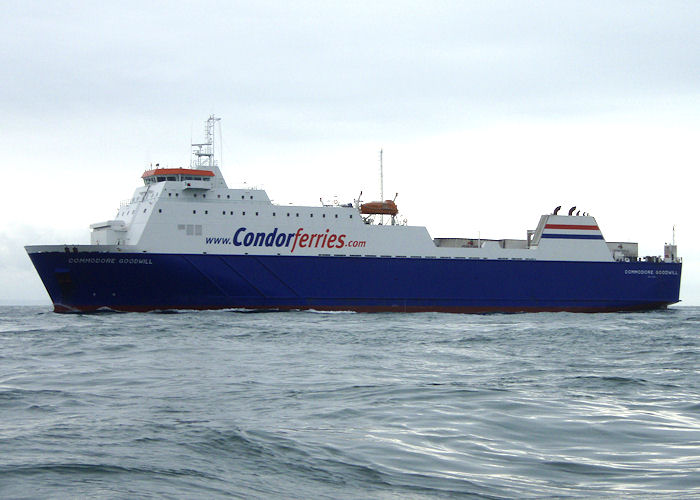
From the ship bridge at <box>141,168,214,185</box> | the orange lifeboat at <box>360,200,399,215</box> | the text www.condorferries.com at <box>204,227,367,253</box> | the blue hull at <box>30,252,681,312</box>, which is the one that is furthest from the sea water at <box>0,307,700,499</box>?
the orange lifeboat at <box>360,200,399,215</box>

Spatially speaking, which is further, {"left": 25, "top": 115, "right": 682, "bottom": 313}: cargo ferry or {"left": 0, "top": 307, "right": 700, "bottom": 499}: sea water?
{"left": 25, "top": 115, "right": 682, "bottom": 313}: cargo ferry

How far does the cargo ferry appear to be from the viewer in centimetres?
3356

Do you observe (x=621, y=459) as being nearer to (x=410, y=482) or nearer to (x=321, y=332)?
(x=410, y=482)

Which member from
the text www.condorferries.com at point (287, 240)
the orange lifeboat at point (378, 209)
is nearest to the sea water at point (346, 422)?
the text www.condorferries.com at point (287, 240)

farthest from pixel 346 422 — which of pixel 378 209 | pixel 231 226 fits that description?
pixel 378 209

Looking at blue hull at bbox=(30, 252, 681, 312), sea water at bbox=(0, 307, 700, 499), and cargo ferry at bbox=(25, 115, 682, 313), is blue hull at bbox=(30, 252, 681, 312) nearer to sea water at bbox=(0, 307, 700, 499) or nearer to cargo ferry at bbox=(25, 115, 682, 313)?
cargo ferry at bbox=(25, 115, 682, 313)

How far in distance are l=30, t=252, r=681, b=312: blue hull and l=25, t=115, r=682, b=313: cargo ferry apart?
0.17ft

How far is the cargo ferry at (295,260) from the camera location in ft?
110

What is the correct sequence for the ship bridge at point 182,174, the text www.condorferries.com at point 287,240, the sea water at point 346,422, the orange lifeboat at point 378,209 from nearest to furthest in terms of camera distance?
the sea water at point 346,422, the text www.condorferries.com at point 287,240, the ship bridge at point 182,174, the orange lifeboat at point 378,209

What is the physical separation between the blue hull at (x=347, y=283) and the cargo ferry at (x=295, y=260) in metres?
0.05

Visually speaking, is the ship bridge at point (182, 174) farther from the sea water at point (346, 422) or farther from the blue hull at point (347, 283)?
the sea water at point (346, 422)

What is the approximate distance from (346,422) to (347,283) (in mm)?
27987

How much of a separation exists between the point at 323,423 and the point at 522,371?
6.18 m

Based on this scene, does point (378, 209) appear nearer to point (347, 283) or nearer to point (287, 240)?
point (347, 283)
